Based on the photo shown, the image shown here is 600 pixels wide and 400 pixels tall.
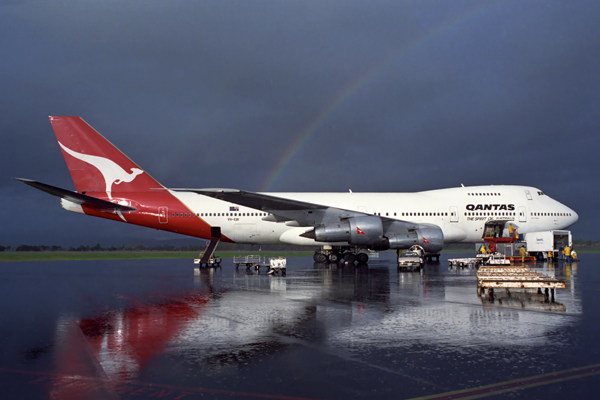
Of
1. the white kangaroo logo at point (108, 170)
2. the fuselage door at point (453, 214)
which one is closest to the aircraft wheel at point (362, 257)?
the fuselage door at point (453, 214)

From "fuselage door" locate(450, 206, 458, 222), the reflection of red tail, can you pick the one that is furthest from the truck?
the reflection of red tail

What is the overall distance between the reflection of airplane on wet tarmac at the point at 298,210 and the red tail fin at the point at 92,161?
6cm

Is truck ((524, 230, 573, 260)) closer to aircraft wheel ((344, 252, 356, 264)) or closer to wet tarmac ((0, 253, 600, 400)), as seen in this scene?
aircraft wheel ((344, 252, 356, 264))

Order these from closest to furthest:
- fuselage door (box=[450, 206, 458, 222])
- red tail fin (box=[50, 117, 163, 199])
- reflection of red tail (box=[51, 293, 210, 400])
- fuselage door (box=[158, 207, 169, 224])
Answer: reflection of red tail (box=[51, 293, 210, 400]) → red tail fin (box=[50, 117, 163, 199]) → fuselage door (box=[158, 207, 169, 224]) → fuselage door (box=[450, 206, 458, 222])

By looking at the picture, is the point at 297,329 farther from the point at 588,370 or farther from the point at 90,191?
the point at 90,191

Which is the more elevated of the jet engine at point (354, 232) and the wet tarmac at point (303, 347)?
the jet engine at point (354, 232)

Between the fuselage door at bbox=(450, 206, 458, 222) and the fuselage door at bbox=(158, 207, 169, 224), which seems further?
the fuselage door at bbox=(450, 206, 458, 222)

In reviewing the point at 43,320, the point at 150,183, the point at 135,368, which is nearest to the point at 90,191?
the point at 150,183

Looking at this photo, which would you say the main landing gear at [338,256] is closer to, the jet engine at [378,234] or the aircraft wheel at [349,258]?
the aircraft wheel at [349,258]

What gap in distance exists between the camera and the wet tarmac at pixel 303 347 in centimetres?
537

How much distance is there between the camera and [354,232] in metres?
26.8

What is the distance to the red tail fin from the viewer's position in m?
28.9

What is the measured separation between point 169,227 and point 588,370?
26.9 metres

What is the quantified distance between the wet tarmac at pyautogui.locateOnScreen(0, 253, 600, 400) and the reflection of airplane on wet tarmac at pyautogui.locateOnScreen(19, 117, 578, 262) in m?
14.2
